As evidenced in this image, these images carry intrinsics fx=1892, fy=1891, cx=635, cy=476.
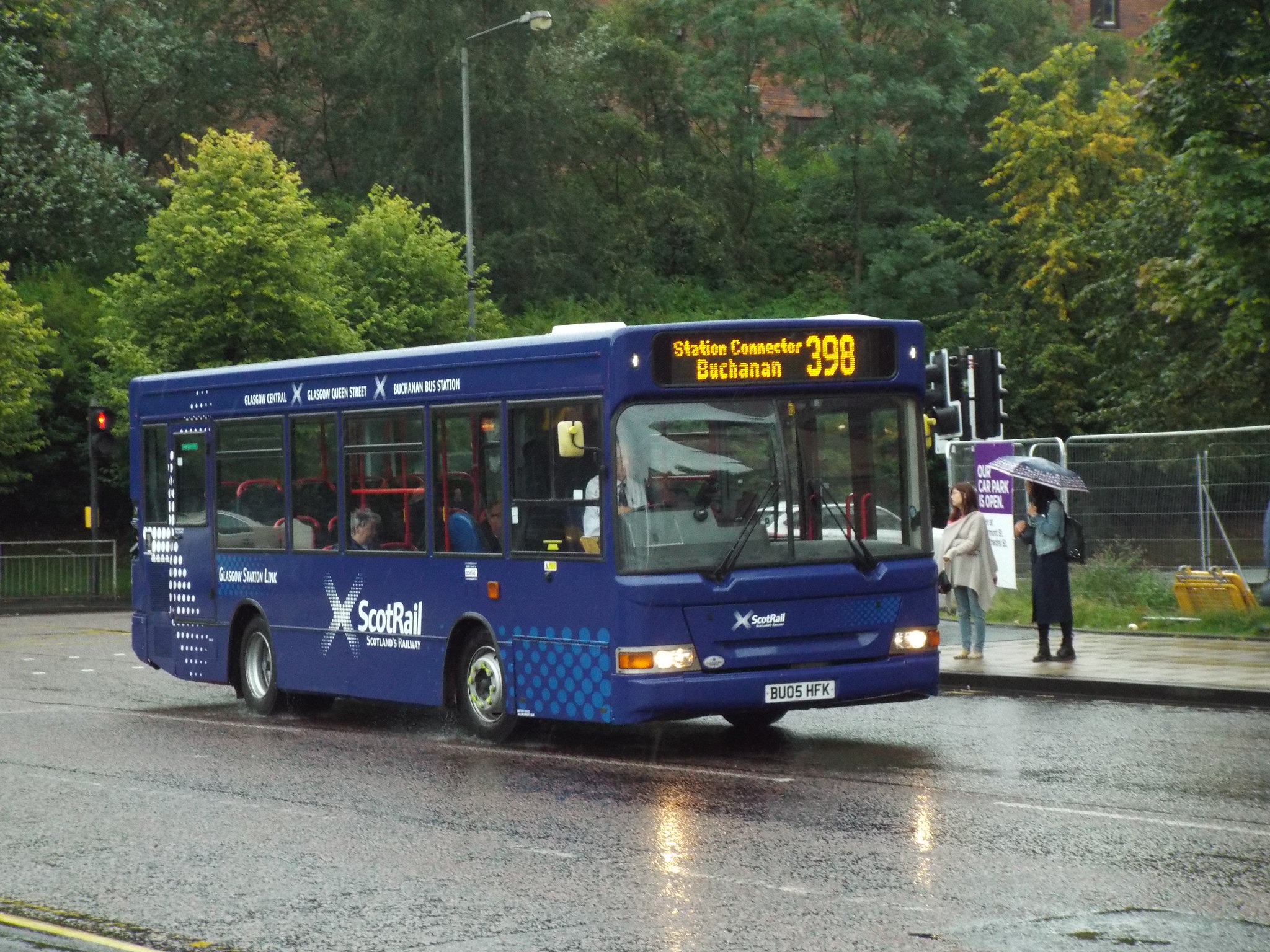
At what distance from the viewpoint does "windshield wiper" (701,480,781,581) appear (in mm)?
11711

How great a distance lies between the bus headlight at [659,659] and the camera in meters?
11.7

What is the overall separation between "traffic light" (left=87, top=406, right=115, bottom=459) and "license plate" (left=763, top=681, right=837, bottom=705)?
24.9m

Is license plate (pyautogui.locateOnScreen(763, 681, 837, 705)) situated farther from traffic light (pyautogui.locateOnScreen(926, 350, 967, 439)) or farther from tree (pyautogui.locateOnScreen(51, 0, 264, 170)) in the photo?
tree (pyautogui.locateOnScreen(51, 0, 264, 170))

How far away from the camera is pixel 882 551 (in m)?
12.3

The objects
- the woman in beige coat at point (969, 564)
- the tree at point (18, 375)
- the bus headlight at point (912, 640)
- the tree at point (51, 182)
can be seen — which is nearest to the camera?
the bus headlight at point (912, 640)

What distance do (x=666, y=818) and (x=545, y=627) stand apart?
117 inches

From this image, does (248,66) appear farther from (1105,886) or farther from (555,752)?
(1105,886)

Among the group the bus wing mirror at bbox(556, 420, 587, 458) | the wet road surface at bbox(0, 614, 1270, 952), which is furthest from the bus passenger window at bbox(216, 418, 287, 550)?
the bus wing mirror at bbox(556, 420, 587, 458)

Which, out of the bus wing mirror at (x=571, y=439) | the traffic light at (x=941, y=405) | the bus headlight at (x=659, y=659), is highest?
the traffic light at (x=941, y=405)

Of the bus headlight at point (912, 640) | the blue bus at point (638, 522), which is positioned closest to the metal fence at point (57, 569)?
the blue bus at point (638, 522)

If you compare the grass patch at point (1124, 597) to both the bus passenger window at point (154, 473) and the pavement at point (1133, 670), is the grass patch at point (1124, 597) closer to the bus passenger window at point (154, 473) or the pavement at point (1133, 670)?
the pavement at point (1133, 670)

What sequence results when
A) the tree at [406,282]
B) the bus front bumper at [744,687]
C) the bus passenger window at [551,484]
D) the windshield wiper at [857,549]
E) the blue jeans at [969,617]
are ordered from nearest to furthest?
the bus front bumper at [744,687], the bus passenger window at [551,484], the windshield wiper at [857,549], the blue jeans at [969,617], the tree at [406,282]

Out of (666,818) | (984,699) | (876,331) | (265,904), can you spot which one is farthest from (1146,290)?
(265,904)

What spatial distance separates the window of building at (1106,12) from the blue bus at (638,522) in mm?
69435
